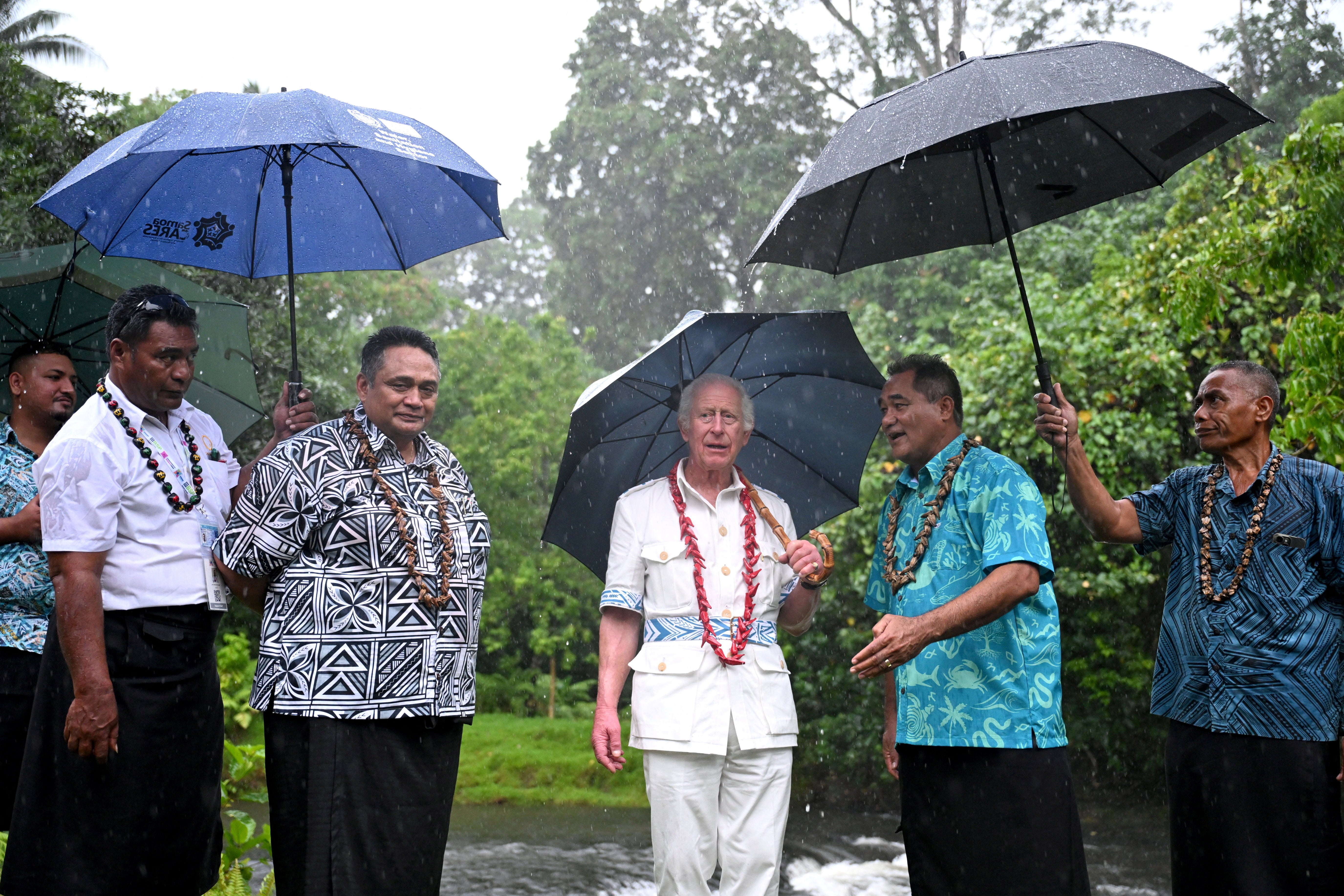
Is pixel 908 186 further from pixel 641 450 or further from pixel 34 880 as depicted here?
pixel 34 880

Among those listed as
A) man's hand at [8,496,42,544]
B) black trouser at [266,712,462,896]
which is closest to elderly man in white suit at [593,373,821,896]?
black trouser at [266,712,462,896]

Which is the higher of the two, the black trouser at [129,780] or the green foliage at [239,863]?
the black trouser at [129,780]

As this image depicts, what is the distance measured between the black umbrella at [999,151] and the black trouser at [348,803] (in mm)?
1779

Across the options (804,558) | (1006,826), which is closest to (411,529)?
(804,558)

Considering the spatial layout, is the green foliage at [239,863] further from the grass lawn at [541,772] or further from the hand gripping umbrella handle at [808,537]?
the grass lawn at [541,772]

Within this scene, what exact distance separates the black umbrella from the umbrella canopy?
0.97 ft

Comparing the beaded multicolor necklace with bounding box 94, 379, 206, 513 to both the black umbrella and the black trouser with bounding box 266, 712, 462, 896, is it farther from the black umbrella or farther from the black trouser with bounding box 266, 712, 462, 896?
the black umbrella

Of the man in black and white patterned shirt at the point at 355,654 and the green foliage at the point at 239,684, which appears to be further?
the green foliage at the point at 239,684

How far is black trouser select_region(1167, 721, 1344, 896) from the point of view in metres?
3.45

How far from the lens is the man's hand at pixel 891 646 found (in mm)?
2977

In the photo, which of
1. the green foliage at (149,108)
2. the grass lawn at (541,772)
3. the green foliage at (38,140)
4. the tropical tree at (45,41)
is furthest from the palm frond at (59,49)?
the grass lawn at (541,772)

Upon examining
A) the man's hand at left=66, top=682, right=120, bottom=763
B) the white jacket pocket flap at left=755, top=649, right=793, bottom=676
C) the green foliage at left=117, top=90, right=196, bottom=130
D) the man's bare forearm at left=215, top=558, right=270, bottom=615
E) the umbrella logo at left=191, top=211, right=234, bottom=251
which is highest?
the green foliage at left=117, top=90, right=196, bottom=130

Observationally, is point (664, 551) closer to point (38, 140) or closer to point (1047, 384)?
point (1047, 384)

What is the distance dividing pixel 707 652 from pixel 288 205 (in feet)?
6.73
